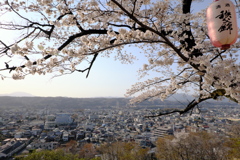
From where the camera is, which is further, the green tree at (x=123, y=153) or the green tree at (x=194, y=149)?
the green tree at (x=123, y=153)

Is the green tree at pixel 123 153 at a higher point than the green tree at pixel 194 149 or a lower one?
lower

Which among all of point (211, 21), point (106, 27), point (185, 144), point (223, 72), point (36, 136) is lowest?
point (36, 136)

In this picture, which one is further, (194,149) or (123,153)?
(123,153)

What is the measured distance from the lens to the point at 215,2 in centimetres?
165

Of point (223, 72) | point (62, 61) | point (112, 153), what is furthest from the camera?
point (112, 153)

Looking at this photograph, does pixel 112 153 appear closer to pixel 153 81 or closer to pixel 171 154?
pixel 171 154

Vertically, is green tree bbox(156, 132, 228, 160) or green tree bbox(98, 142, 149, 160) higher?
green tree bbox(156, 132, 228, 160)

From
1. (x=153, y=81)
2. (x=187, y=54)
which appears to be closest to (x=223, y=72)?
(x=187, y=54)

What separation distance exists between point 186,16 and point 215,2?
51 centimetres

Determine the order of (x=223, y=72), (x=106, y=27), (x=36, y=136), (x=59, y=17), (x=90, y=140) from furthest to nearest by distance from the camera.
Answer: (x=36, y=136)
(x=90, y=140)
(x=106, y=27)
(x=59, y=17)
(x=223, y=72)

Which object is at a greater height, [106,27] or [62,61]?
[106,27]

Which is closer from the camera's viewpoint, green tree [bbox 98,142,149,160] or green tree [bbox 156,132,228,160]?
green tree [bbox 156,132,228,160]

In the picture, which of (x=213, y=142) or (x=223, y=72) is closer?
(x=223, y=72)

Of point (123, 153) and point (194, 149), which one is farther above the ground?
point (194, 149)
